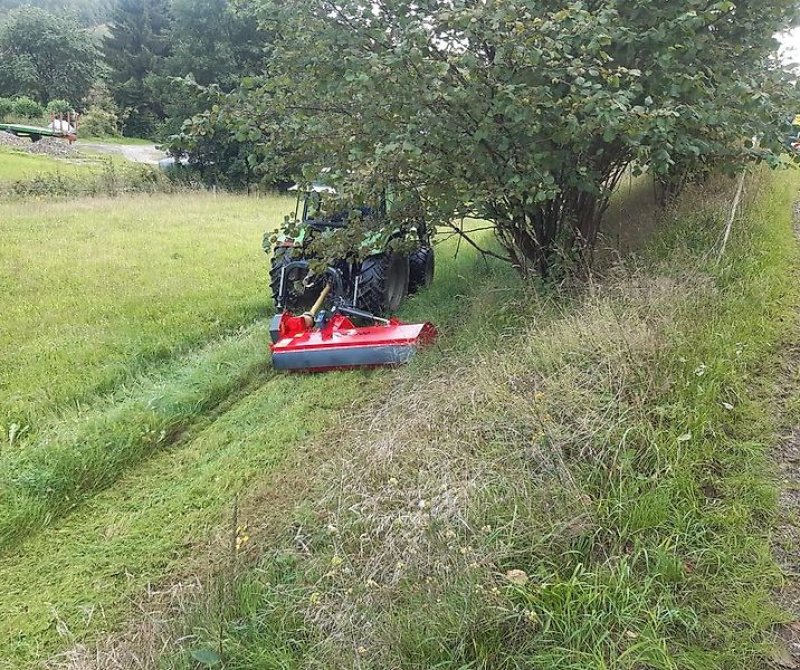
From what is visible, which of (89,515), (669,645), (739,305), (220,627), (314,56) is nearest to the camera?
(669,645)

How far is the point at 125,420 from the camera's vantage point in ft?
13.1

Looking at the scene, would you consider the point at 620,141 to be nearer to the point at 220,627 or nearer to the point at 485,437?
the point at 485,437

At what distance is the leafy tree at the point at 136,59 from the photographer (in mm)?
35312

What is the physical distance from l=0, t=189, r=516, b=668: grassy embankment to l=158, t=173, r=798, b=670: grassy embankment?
443mm

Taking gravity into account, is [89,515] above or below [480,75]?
below

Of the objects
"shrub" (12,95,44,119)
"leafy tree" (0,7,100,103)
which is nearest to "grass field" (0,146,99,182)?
"shrub" (12,95,44,119)

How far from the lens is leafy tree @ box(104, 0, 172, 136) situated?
35.3m

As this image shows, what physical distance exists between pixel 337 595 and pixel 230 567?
594 millimetres

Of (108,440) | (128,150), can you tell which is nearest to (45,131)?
(128,150)

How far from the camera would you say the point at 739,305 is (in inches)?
150

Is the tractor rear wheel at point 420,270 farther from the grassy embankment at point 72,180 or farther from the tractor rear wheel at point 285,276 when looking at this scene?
the grassy embankment at point 72,180

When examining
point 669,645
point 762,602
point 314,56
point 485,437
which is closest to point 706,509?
point 762,602

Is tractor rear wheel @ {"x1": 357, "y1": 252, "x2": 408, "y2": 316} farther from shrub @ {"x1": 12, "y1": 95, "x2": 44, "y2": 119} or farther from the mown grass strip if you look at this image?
shrub @ {"x1": 12, "y1": 95, "x2": 44, "y2": 119}

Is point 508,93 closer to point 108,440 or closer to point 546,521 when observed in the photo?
point 546,521
